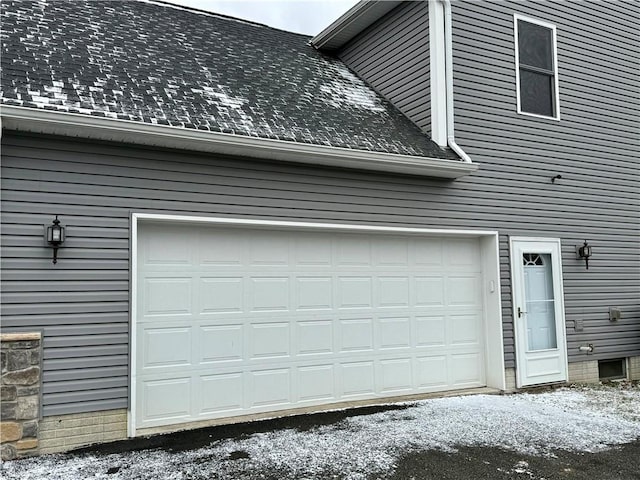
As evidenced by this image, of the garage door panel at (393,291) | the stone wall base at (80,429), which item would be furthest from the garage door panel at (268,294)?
the stone wall base at (80,429)

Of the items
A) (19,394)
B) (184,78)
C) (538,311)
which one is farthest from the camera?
(538,311)

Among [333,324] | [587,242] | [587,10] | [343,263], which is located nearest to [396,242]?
[343,263]

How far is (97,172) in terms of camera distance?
462 centimetres

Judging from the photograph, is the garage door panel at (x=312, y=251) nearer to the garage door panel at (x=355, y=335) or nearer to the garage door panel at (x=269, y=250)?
the garage door panel at (x=269, y=250)

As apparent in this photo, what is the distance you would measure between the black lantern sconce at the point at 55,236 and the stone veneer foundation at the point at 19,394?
687 millimetres

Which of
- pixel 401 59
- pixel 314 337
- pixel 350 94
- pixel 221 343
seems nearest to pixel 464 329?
pixel 314 337

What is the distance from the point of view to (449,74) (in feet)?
21.5

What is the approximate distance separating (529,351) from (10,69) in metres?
6.38

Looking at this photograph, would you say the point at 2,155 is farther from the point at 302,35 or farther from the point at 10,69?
the point at 302,35

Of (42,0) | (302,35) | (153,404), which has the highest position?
(302,35)

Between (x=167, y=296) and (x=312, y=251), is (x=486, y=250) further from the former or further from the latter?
(x=167, y=296)

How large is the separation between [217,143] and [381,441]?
2.99m

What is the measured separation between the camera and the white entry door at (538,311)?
21.9 ft

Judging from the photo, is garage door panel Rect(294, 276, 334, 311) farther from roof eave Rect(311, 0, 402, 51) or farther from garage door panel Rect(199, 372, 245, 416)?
roof eave Rect(311, 0, 402, 51)
